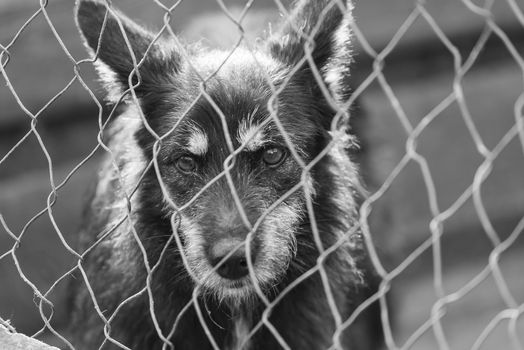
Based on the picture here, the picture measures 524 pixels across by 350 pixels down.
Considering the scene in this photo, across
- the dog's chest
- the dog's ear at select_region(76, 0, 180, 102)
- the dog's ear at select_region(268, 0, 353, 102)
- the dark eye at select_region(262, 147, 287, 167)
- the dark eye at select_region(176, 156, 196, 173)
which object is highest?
the dog's ear at select_region(268, 0, 353, 102)

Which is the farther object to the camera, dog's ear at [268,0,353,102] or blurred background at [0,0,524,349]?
blurred background at [0,0,524,349]

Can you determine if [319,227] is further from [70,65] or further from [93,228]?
[70,65]

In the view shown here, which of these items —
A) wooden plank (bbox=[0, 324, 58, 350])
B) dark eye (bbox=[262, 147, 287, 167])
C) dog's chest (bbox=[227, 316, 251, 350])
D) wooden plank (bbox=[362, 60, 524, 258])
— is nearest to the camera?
wooden plank (bbox=[0, 324, 58, 350])

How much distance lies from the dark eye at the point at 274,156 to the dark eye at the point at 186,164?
30 cm

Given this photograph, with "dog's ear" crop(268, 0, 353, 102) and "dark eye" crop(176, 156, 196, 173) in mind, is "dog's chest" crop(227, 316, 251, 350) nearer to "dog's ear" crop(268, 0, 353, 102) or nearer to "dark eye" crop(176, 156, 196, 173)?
"dark eye" crop(176, 156, 196, 173)

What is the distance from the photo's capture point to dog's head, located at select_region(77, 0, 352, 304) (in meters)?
3.31

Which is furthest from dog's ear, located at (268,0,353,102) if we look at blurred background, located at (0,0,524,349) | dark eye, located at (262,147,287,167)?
blurred background, located at (0,0,524,349)

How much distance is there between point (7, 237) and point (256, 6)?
248 centimetres

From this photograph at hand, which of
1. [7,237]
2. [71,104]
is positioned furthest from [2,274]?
[71,104]

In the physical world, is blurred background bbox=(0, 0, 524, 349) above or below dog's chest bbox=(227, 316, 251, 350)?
above

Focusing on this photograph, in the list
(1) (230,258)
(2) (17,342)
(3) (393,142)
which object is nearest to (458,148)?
(3) (393,142)

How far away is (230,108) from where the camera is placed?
3.50 m

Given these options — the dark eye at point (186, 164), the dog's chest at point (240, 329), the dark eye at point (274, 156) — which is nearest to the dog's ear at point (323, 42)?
the dark eye at point (274, 156)

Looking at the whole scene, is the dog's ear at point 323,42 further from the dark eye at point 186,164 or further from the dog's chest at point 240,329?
the dog's chest at point 240,329
